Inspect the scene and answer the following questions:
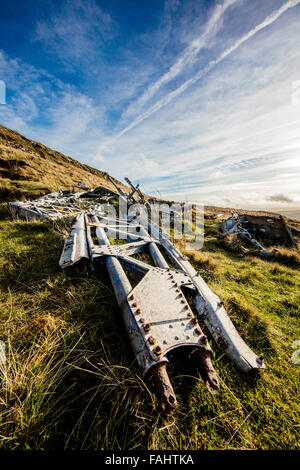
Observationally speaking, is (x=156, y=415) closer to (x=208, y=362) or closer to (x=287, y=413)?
(x=208, y=362)

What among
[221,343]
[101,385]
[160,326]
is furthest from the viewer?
[221,343]

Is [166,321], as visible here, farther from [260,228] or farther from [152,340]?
[260,228]

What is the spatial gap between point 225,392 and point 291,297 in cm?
409

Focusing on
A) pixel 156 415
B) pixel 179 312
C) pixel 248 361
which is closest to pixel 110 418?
pixel 156 415

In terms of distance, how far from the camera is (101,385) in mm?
1616

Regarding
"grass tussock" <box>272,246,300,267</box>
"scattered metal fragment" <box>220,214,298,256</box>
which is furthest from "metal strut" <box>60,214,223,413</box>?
"scattered metal fragment" <box>220,214,298,256</box>

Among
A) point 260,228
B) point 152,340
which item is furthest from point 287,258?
point 152,340

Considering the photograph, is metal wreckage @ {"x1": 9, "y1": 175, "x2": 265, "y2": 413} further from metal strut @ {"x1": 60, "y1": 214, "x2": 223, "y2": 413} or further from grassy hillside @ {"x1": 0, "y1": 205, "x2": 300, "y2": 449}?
grassy hillside @ {"x1": 0, "y1": 205, "x2": 300, "y2": 449}

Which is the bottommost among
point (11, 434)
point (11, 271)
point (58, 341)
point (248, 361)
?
point (248, 361)

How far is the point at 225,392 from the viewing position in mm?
1848

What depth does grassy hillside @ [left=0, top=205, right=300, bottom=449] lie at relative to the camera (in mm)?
1370

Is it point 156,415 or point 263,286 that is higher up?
point 156,415

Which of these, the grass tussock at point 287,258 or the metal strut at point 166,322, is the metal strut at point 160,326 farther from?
the grass tussock at point 287,258

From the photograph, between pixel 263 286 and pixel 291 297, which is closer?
pixel 291 297
